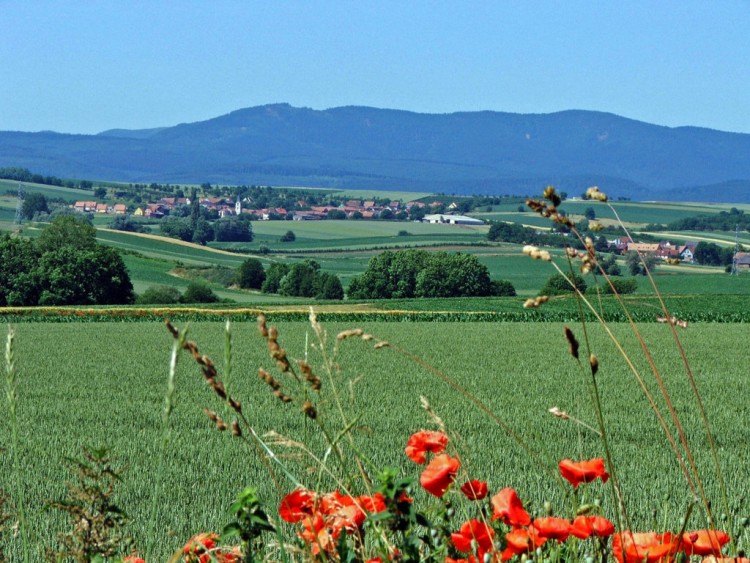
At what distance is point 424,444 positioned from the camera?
319 cm

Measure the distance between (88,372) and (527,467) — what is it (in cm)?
1432

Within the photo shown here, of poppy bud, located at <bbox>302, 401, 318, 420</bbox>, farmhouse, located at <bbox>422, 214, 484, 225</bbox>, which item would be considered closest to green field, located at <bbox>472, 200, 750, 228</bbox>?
farmhouse, located at <bbox>422, 214, 484, 225</bbox>

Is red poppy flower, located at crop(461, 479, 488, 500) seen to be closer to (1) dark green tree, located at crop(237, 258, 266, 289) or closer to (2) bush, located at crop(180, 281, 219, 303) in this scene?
(2) bush, located at crop(180, 281, 219, 303)

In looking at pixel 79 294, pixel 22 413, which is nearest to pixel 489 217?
pixel 79 294

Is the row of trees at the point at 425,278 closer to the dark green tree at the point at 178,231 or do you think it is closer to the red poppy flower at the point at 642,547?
the dark green tree at the point at 178,231

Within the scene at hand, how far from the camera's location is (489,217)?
505ft

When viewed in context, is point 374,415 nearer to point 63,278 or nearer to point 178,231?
point 63,278

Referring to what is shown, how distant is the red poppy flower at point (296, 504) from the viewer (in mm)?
2994

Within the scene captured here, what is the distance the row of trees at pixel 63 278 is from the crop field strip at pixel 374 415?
3495cm

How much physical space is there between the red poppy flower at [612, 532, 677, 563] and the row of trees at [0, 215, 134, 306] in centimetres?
6587

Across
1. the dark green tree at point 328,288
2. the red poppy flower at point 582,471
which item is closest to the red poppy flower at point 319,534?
the red poppy flower at point 582,471

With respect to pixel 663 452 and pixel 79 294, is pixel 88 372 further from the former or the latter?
pixel 79 294

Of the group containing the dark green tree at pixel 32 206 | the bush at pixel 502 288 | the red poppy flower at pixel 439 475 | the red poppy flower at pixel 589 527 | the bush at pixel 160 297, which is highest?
→ the red poppy flower at pixel 439 475

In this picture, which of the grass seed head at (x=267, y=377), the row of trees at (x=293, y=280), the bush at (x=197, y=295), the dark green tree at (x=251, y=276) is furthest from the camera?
the dark green tree at (x=251, y=276)
